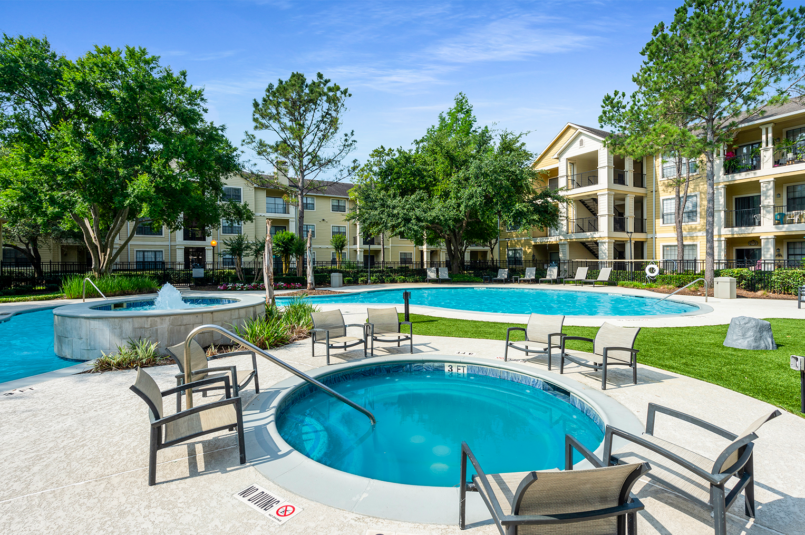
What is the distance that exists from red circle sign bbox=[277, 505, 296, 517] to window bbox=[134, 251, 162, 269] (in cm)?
3855

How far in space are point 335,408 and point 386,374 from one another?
5.06 ft

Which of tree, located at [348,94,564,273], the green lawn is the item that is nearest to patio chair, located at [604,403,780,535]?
the green lawn

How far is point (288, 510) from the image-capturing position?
2949 millimetres

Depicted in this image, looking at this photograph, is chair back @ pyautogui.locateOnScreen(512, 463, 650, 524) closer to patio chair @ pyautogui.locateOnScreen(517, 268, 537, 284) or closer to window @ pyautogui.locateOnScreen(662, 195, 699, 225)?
patio chair @ pyautogui.locateOnScreen(517, 268, 537, 284)

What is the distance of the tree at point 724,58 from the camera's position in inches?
731

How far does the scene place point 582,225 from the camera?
32719 mm

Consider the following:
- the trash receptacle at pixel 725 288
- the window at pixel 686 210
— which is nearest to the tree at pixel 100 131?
the trash receptacle at pixel 725 288

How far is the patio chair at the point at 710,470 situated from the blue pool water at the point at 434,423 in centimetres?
133

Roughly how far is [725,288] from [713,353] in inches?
527

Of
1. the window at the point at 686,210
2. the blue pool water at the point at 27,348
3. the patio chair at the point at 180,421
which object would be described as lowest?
the blue pool water at the point at 27,348

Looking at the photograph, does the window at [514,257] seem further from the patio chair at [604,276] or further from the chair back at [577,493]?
the chair back at [577,493]

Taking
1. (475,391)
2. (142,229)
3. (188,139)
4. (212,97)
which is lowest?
(475,391)

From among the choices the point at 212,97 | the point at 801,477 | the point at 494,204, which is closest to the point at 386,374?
the point at 801,477

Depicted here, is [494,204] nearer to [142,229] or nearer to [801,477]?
[801,477]
